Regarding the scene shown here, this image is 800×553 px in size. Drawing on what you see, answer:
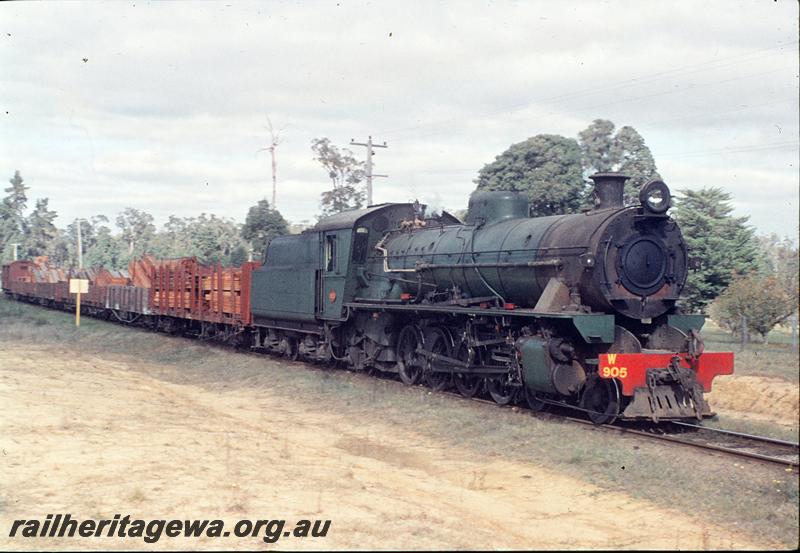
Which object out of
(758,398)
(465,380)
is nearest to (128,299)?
(465,380)

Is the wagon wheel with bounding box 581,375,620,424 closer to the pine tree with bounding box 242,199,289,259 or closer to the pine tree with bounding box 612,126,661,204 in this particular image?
the pine tree with bounding box 612,126,661,204

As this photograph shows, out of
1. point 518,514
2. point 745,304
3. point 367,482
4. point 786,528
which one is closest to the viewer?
point 786,528

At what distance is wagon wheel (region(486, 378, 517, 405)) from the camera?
43.0ft

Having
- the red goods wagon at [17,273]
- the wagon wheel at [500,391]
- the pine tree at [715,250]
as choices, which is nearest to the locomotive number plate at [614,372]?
the wagon wheel at [500,391]

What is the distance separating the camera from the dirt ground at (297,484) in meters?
6.55

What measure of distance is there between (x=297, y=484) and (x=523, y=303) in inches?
243

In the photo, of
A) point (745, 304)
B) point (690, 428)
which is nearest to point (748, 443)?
point (690, 428)

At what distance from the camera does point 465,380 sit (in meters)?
14.4

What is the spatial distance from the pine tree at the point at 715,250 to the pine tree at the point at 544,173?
5109 mm

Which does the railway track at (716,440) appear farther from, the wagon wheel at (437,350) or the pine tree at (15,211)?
the pine tree at (15,211)

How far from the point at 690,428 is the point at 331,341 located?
9.15 metres

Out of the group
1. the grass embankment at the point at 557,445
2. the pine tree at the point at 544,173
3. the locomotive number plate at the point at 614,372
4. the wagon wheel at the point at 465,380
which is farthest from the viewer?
the pine tree at the point at 544,173

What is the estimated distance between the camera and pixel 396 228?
18.1 metres

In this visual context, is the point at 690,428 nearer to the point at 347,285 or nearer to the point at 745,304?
the point at 347,285
